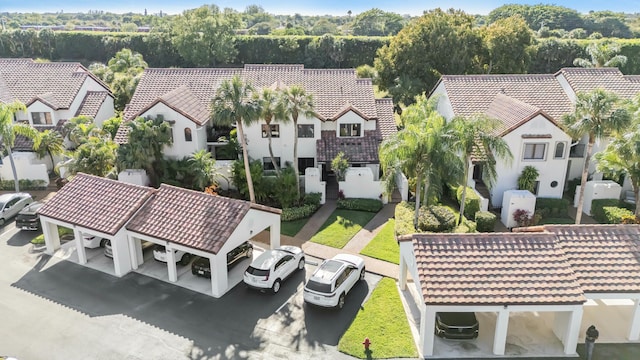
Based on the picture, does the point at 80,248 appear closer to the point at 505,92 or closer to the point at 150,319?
the point at 150,319

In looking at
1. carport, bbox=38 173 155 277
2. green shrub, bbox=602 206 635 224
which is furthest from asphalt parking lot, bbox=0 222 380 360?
green shrub, bbox=602 206 635 224

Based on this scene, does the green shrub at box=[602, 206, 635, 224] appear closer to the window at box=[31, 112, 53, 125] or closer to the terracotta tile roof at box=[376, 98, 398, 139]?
the terracotta tile roof at box=[376, 98, 398, 139]

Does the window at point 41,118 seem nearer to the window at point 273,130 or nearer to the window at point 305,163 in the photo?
the window at point 273,130

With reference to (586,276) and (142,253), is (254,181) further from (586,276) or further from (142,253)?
(586,276)

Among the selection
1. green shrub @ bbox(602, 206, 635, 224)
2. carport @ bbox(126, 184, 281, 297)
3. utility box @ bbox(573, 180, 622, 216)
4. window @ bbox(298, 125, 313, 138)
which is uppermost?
window @ bbox(298, 125, 313, 138)

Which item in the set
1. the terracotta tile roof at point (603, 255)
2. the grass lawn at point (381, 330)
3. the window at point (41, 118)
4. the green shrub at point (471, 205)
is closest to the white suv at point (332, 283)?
the grass lawn at point (381, 330)
